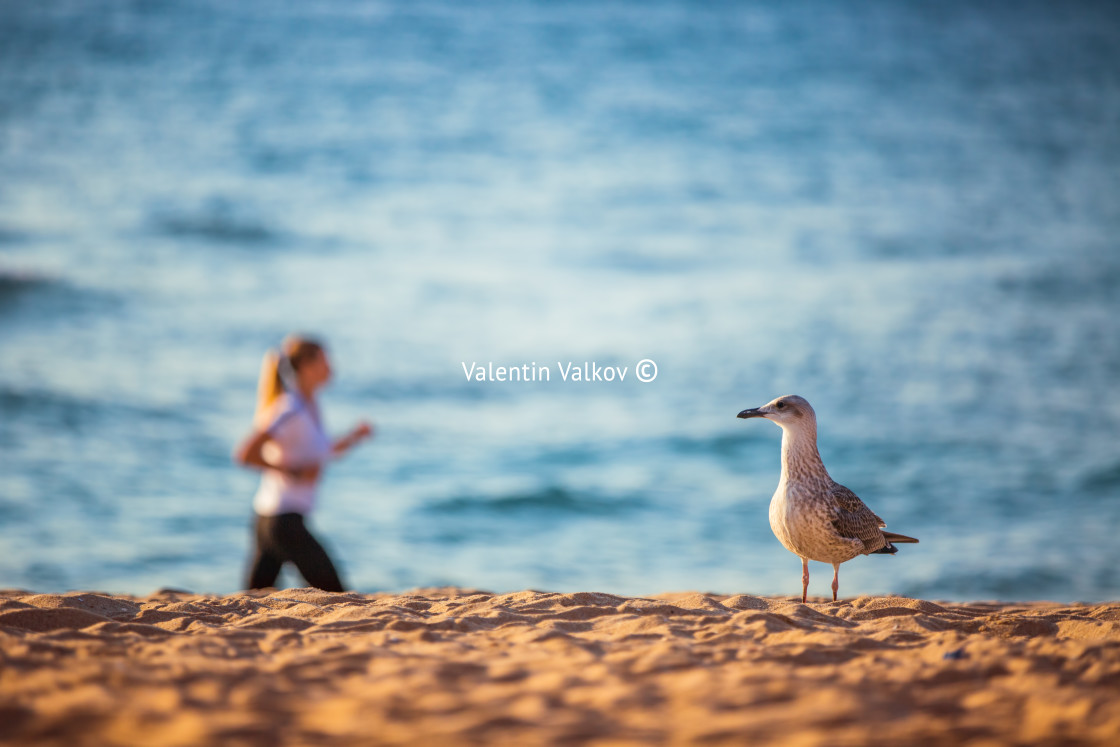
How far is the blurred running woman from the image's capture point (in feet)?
17.6

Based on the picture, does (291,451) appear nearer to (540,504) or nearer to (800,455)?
(800,455)

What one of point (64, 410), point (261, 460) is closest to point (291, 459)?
point (261, 460)

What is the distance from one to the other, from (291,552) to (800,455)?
10.1 ft

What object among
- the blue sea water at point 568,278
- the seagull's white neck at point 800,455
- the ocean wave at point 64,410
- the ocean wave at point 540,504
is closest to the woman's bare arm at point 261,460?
the seagull's white neck at point 800,455

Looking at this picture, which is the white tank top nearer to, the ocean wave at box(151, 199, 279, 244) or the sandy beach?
the sandy beach

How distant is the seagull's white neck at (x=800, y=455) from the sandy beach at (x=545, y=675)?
0.73 m

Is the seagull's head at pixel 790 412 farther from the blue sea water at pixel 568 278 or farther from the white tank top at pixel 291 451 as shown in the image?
the blue sea water at pixel 568 278

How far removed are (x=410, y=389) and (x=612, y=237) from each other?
1025 centimetres

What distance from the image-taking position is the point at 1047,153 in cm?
2938

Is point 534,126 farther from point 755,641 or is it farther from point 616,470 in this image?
point 755,641

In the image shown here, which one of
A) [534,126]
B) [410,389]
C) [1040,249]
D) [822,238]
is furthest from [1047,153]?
[410,389]

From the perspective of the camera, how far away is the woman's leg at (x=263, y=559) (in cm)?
548

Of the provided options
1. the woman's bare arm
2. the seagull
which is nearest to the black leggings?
the woman's bare arm

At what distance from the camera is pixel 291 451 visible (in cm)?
539
